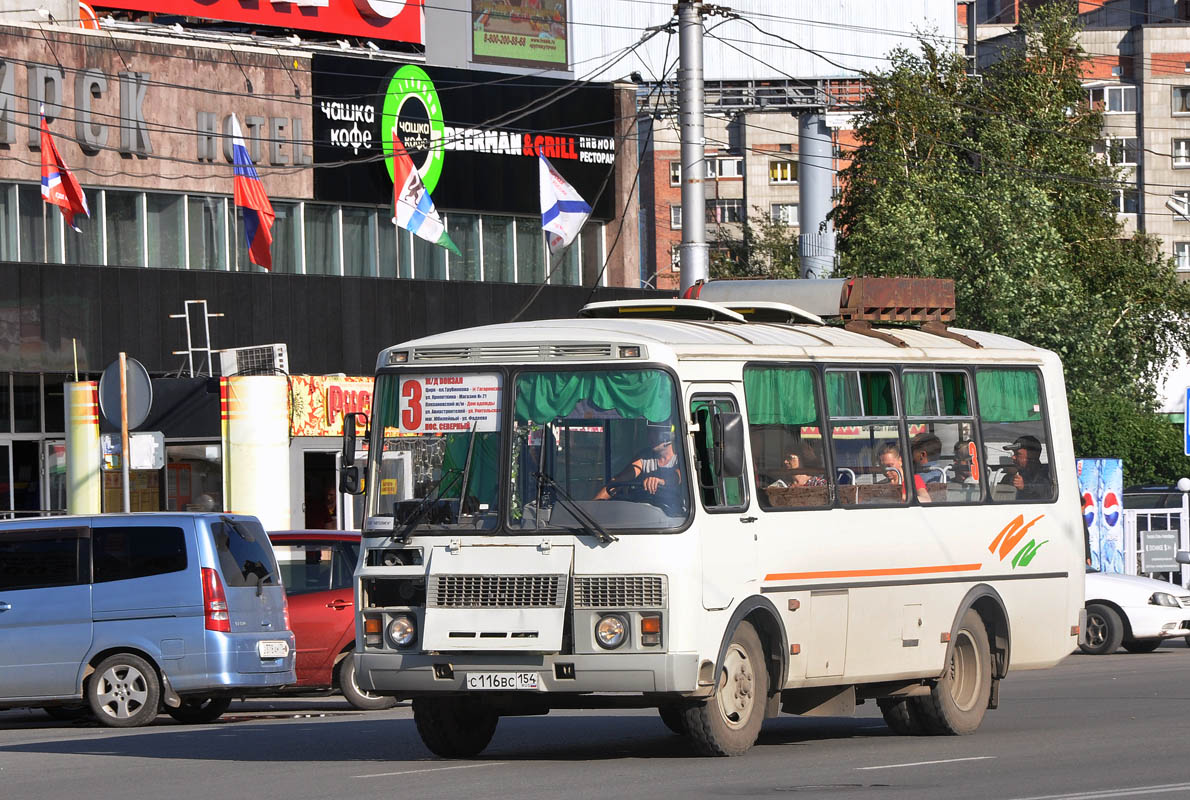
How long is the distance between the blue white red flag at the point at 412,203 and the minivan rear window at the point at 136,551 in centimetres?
2521

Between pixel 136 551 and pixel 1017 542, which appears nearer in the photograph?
pixel 1017 542

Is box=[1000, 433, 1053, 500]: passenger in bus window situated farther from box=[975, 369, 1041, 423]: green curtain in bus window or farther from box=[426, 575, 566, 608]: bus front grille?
box=[426, 575, 566, 608]: bus front grille

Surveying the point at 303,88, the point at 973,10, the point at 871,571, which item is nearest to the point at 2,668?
the point at 871,571

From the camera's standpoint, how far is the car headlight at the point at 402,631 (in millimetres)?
12531

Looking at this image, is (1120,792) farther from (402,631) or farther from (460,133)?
(460,133)

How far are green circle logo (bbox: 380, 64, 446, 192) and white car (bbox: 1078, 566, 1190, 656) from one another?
21.2 m

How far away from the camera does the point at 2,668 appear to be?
1697 centimetres

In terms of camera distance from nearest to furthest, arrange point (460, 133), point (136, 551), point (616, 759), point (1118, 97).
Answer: point (616, 759) < point (136, 551) < point (460, 133) < point (1118, 97)

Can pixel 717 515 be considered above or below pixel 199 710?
above

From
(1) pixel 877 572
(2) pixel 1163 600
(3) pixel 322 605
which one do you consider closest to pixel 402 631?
(1) pixel 877 572

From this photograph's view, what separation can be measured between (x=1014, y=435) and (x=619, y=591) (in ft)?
14.7

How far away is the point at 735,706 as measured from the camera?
12.8m

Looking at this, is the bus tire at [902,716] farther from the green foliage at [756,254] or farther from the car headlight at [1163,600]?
the green foliage at [756,254]

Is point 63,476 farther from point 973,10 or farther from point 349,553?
point 973,10
